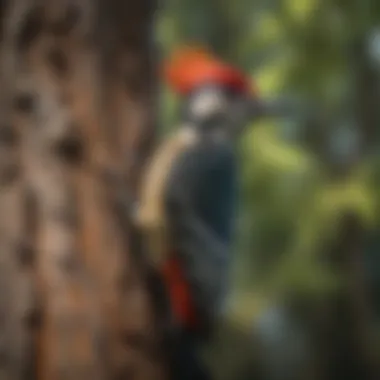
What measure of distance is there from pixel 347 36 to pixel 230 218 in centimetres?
27

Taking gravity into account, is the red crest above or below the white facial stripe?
above

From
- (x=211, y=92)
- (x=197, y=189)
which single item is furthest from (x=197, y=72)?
(x=197, y=189)

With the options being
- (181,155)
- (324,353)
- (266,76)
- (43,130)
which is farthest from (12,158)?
(324,353)

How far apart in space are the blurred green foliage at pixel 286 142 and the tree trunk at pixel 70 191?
7 centimetres

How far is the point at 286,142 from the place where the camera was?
39.8 inches

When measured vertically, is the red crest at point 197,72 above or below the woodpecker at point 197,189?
above

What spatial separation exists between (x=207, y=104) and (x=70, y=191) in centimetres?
18

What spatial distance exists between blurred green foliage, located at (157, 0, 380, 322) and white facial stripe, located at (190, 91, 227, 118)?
0.03 m

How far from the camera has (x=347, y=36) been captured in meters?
1.04

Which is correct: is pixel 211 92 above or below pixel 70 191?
above

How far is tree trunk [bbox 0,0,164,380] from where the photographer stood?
36.3 inches

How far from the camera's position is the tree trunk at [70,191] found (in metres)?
0.92

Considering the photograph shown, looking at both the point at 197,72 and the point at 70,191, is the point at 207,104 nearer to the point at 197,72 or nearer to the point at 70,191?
the point at 197,72

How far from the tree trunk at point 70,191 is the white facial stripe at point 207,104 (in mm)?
52
